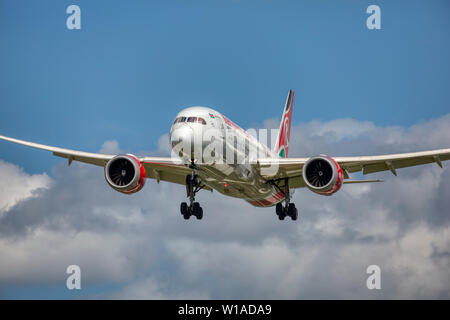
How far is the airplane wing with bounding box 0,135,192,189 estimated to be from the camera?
39469mm

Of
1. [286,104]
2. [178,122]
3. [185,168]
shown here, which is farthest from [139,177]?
[286,104]

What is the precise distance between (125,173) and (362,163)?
14.0 m

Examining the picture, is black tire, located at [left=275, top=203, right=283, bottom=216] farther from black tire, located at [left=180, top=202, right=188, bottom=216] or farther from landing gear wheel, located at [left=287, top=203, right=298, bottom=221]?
black tire, located at [left=180, top=202, right=188, bottom=216]

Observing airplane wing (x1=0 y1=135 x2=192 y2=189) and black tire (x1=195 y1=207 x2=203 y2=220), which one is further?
black tire (x1=195 y1=207 x2=203 y2=220)

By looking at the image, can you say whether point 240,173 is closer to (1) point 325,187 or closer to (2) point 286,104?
(1) point 325,187

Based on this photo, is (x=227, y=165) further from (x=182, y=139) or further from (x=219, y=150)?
(x=182, y=139)

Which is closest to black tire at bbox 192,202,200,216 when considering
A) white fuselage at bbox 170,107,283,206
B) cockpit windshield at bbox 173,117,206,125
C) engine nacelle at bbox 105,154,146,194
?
white fuselage at bbox 170,107,283,206

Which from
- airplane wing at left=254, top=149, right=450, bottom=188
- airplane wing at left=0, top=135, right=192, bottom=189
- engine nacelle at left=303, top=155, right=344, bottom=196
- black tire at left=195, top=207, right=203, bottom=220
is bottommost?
black tire at left=195, top=207, right=203, bottom=220

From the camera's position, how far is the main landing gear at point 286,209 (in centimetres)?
4250

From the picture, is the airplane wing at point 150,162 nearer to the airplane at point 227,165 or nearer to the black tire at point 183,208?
the airplane at point 227,165

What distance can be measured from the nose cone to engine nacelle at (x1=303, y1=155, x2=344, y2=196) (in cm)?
772

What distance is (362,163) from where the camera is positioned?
38.8 m

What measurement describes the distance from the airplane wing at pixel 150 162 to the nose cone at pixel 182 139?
4.50 meters
